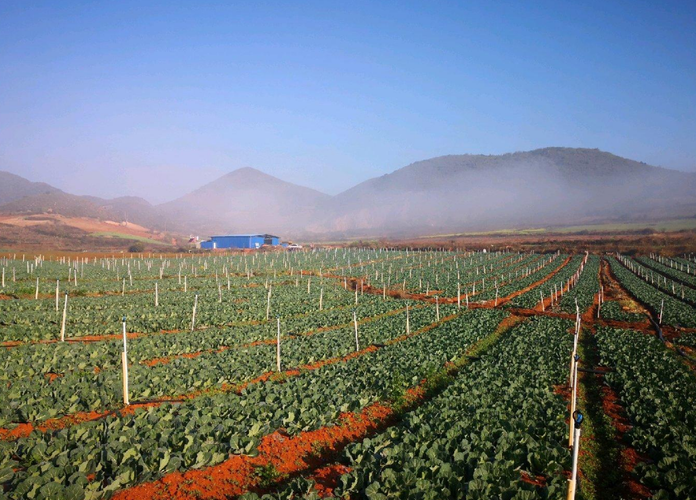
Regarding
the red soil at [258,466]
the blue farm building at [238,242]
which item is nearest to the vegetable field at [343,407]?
the red soil at [258,466]

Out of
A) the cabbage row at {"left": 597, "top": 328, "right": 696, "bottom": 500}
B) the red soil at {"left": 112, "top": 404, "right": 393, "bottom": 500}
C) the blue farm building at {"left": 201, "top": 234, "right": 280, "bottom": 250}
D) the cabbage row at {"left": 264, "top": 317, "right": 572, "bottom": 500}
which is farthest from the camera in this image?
the blue farm building at {"left": 201, "top": 234, "right": 280, "bottom": 250}

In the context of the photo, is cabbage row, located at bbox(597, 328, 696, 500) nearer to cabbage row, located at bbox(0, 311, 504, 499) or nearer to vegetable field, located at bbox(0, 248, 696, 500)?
vegetable field, located at bbox(0, 248, 696, 500)

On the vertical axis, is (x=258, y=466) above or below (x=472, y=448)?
below

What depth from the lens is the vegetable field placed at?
629 cm

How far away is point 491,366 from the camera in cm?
1302

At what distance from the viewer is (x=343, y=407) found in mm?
9406

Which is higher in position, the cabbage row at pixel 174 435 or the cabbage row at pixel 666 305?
the cabbage row at pixel 174 435

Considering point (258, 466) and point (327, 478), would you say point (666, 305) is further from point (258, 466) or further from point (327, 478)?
point (258, 466)

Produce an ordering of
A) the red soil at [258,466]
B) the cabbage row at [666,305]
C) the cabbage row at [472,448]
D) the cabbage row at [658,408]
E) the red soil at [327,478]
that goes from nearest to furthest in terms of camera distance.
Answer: the cabbage row at [472,448], the red soil at [327,478], the red soil at [258,466], the cabbage row at [658,408], the cabbage row at [666,305]

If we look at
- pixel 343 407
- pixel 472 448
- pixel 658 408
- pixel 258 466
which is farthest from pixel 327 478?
pixel 658 408

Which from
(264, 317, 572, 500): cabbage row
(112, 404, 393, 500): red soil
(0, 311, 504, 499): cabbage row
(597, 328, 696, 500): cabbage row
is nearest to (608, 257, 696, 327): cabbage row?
(597, 328, 696, 500): cabbage row

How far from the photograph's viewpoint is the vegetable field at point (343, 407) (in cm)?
629

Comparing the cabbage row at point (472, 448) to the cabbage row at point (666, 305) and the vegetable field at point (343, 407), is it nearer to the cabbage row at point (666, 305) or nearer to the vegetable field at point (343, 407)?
the vegetable field at point (343, 407)

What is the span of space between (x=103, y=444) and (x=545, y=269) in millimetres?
51330
